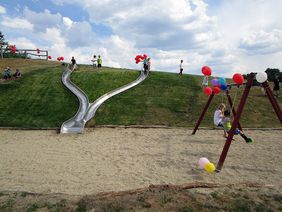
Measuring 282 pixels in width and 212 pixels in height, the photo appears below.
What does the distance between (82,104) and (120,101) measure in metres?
2.84

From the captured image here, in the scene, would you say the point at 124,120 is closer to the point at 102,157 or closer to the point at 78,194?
→ the point at 102,157

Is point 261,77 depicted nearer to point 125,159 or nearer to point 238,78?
point 238,78

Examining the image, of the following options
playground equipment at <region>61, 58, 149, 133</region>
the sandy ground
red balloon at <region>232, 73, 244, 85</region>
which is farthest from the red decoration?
red balloon at <region>232, 73, 244, 85</region>

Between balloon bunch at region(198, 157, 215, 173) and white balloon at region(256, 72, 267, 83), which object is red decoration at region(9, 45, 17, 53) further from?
balloon bunch at region(198, 157, 215, 173)

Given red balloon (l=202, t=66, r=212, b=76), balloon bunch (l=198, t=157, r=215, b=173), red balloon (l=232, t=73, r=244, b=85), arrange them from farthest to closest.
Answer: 1. red balloon (l=202, t=66, r=212, b=76)
2. red balloon (l=232, t=73, r=244, b=85)
3. balloon bunch (l=198, t=157, r=215, b=173)

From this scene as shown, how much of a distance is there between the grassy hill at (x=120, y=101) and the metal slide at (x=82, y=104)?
0.48 metres

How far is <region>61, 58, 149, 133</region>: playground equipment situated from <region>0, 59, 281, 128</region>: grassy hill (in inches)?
18.6

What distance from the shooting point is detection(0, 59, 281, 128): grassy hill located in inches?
780

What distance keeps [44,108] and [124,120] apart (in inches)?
247

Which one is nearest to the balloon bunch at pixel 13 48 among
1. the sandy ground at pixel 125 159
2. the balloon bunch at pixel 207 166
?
the sandy ground at pixel 125 159


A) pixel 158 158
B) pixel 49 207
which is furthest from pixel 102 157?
pixel 49 207

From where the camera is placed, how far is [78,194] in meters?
8.52

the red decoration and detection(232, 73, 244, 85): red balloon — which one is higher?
the red decoration

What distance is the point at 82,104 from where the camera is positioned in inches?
876
